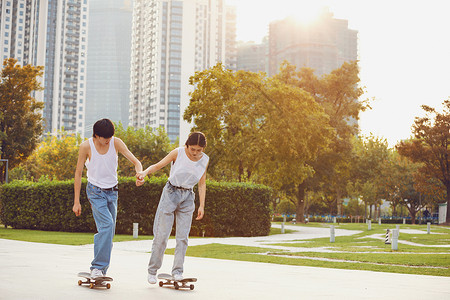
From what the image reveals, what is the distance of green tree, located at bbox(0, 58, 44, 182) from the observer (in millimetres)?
39875

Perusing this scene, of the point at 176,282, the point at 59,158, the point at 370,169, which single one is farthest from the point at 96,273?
the point at 370,169

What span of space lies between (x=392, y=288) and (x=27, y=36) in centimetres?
17733

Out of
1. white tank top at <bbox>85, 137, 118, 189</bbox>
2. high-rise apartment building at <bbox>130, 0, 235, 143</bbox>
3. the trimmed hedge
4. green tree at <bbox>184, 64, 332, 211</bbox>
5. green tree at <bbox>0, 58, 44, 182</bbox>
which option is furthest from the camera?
high-rise apartment building at <bbox>130, 0, 235, 143</bbox>

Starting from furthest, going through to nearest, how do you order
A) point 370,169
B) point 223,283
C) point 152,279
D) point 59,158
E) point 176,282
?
point 370,169
point 59,158
point 223,283
point 152,279
point 176,282

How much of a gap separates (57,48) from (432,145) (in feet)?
497

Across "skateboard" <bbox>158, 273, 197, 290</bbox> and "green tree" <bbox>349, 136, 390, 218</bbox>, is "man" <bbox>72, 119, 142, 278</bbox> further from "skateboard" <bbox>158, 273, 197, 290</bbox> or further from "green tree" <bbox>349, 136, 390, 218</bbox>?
"green tree" <bbox>349, 136, 390, 218</bbox>

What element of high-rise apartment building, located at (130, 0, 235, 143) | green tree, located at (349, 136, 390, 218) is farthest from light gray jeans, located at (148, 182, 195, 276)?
high-rise apartment building, located at (130, 0, 235, 143)

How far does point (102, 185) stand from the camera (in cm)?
728

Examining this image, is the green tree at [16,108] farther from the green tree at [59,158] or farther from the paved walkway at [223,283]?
the paved walkway at [223,283]

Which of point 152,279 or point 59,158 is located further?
point 59,158

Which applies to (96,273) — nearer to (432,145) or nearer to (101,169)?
(101,169)

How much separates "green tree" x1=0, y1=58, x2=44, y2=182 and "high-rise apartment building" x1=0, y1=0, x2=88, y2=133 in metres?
135

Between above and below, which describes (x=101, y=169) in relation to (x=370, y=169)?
below

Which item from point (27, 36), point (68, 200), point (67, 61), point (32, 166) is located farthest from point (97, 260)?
point (67, 61)
